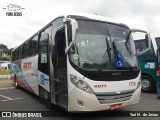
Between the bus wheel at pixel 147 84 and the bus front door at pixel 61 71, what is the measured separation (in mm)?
6276

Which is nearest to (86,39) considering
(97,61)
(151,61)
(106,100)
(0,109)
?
(97,61)

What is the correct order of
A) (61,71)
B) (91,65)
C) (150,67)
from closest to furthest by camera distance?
(91,65)
(61,71)
(150,67)

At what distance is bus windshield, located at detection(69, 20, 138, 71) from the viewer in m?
6.87

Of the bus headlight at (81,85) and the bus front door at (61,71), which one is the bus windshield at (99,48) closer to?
the bus headlight at (81,85)

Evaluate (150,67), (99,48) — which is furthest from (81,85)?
(150,67)

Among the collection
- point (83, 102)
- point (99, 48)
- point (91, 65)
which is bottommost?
→ point (83, 102)

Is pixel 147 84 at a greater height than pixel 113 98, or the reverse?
pixel 113 98

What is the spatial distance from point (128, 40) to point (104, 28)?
0.92m

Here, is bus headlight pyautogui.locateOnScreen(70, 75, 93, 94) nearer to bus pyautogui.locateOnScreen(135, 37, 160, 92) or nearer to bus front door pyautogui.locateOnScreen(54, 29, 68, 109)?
bus front door pyautogui.locateOnScreen(54, 29, 68, 109)

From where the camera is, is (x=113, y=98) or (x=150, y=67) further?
(x=150, y=67)

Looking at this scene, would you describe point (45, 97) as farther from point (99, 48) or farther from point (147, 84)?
point (147, 84)

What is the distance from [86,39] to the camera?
7.12 meters

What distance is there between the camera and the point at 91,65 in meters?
6.84

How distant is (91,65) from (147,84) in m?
6.74
